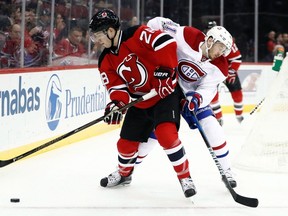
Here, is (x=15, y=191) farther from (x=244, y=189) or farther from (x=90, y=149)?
(x=90, y=149)

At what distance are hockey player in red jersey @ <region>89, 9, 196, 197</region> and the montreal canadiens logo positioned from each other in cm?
8

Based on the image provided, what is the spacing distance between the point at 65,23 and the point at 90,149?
1344mm

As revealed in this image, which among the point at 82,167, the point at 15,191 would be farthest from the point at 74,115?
the point at 15,191

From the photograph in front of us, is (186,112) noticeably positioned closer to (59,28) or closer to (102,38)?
(102,38)

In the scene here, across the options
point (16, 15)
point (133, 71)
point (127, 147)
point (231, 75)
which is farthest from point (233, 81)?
point (133, 71)

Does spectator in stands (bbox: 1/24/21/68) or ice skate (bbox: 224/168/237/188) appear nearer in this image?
ice skate (bbox: 224/168/237/188)

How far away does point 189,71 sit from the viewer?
3783 millimetres

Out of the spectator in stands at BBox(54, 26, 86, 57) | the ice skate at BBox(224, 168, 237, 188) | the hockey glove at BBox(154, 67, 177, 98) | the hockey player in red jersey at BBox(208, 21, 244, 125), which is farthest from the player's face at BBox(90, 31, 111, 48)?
the hockey player in red jersey at BBox(208, 21, 244, 125)

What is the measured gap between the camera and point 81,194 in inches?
149

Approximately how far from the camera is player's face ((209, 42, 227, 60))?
3682 mm

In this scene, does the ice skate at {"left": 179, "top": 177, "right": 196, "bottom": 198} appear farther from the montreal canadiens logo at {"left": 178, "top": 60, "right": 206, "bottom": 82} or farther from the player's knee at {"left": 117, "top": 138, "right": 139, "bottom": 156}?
the montreal canadiens logo at {"left": 178, "top": 60, "right": 206, "bottom": 82}

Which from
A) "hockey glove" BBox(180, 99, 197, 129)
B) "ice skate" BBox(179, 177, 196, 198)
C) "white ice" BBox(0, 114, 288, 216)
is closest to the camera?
"white ice" BBox(0, 114, 288, 216)

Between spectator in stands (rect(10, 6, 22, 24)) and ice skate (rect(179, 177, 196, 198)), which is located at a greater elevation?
spectator in stands (rect(10, 6, 22, 24))

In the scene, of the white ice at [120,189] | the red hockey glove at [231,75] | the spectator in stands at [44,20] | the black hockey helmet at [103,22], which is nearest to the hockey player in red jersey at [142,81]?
the black hockey helmet at [103,22]
